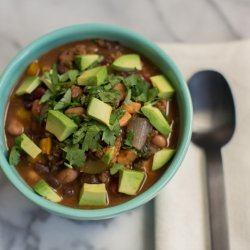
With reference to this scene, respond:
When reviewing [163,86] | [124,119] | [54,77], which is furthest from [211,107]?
[54,77]

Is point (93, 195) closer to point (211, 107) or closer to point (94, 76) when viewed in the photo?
point (94, 76)

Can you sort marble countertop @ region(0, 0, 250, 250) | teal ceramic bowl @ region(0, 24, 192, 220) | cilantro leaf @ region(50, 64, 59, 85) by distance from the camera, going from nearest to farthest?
teal ceramic bowl @ region(0, 24, 192, 220) < cilantro leaf @ region(50, 64, 59, 85) < marble countertop @ region(0, 0, 250, 250)

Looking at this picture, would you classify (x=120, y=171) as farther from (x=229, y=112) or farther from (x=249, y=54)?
(x=249, y=54)

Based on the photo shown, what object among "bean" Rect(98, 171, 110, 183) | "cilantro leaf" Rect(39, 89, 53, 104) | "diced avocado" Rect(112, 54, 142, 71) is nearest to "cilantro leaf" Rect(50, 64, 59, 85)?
"cilantro leaf" Rect(39, 89, 53, 104)

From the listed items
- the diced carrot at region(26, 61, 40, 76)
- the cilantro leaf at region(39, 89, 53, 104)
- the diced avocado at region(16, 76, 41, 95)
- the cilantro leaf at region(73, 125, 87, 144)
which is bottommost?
the cilantro leaf at region(73, 125, 87, 144)

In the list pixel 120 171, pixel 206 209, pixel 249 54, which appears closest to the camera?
pixel 120 171

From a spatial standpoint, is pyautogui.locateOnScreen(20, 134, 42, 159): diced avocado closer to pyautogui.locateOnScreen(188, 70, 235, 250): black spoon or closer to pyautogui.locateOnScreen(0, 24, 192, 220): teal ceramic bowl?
pyautogui.locateOnScreen(0, 24, 192, 220): teal ceramic bowl

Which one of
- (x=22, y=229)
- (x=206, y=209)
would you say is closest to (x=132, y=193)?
(x=206, y=209)
